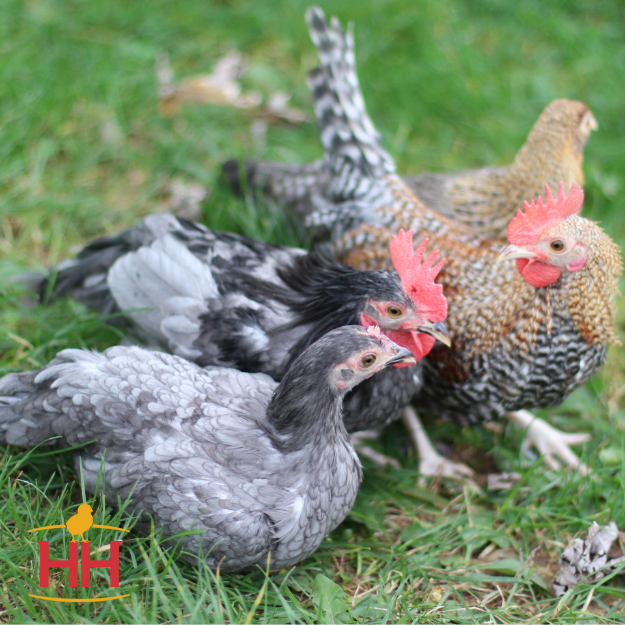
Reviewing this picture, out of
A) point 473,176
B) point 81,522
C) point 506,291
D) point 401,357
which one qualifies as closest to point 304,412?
point 401,357

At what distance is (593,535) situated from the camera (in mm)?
3176

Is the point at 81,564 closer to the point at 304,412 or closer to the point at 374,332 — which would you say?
the point at 304,412

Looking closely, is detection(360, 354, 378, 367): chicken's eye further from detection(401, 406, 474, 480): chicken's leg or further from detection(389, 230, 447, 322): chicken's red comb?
detection(401, 406, 474, 480): chicken's leg

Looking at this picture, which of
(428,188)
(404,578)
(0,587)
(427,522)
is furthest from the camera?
(428,188)

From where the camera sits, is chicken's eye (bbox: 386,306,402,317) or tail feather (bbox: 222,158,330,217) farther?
tail feather (bbox: 222,158,330,217)

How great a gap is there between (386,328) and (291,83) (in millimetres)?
3633

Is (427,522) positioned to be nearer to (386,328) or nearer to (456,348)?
(456,348)

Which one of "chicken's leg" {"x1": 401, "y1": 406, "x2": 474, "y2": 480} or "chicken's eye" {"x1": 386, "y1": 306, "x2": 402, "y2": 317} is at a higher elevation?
"chicken's eye" {"x1": 386, "y1": 306, "x2": 402, "y2": 317}

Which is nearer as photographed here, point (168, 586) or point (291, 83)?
point (168, 586)

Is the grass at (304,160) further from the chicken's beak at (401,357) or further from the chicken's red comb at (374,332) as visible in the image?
the chicken's red comb at (374,332)

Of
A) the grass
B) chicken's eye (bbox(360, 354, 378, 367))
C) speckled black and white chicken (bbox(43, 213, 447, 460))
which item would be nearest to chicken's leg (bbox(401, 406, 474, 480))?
the grass

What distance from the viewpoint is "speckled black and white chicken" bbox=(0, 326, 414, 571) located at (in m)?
2.59

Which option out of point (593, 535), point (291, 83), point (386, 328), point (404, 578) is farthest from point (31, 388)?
point (291, 83)

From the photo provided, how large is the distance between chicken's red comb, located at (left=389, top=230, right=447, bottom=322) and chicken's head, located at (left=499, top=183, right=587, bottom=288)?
0.38 m
